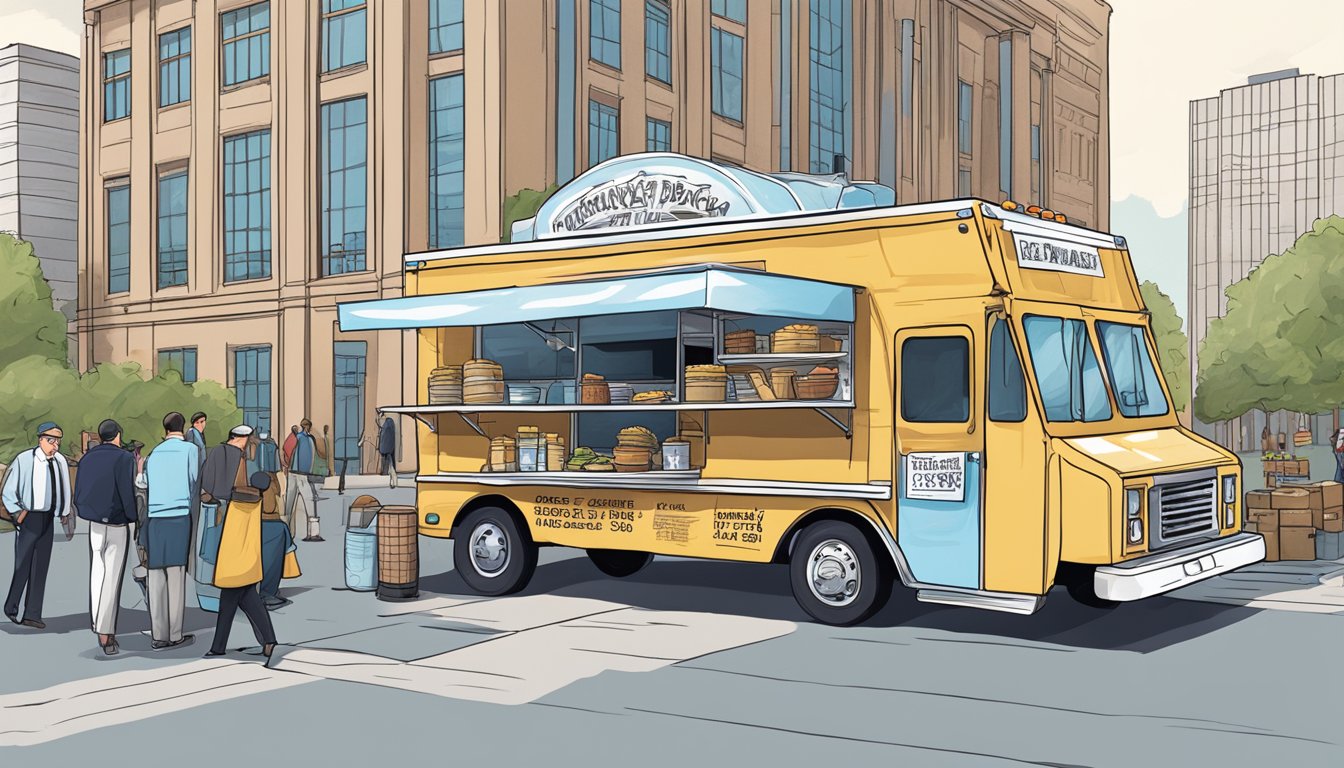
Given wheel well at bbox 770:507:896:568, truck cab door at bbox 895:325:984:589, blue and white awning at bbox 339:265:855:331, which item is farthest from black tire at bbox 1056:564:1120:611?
blue and white awning at bbox 339:265:855:331

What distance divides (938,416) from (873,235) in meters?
1.65

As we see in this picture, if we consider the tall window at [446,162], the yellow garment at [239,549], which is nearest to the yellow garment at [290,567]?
the yellow garment at [239,549]

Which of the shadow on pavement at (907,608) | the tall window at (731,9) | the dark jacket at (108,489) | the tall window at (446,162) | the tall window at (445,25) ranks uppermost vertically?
the tall window at (731,9)

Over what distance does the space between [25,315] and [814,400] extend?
3010 cm

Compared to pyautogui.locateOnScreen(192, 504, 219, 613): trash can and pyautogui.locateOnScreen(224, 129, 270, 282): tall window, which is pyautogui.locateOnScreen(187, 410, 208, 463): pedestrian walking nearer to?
pyautogui.locateOnScreen(192, 504, 219, 613): trash can

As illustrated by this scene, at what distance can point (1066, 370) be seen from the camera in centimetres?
1146

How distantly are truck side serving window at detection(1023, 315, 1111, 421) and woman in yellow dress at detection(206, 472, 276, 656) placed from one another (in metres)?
5.88

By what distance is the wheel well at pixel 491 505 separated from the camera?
1388 centimetres

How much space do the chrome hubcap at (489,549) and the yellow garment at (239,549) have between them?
13.5 ft

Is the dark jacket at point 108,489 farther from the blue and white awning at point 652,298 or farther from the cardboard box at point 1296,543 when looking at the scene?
the cardboard box at point 1296,543

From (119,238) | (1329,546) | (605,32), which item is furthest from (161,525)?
(119,238)

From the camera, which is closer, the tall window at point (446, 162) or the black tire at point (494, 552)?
the black tire at point (494, 552)

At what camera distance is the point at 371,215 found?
3716 cm

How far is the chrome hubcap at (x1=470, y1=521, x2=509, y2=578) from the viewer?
13.9 meters
